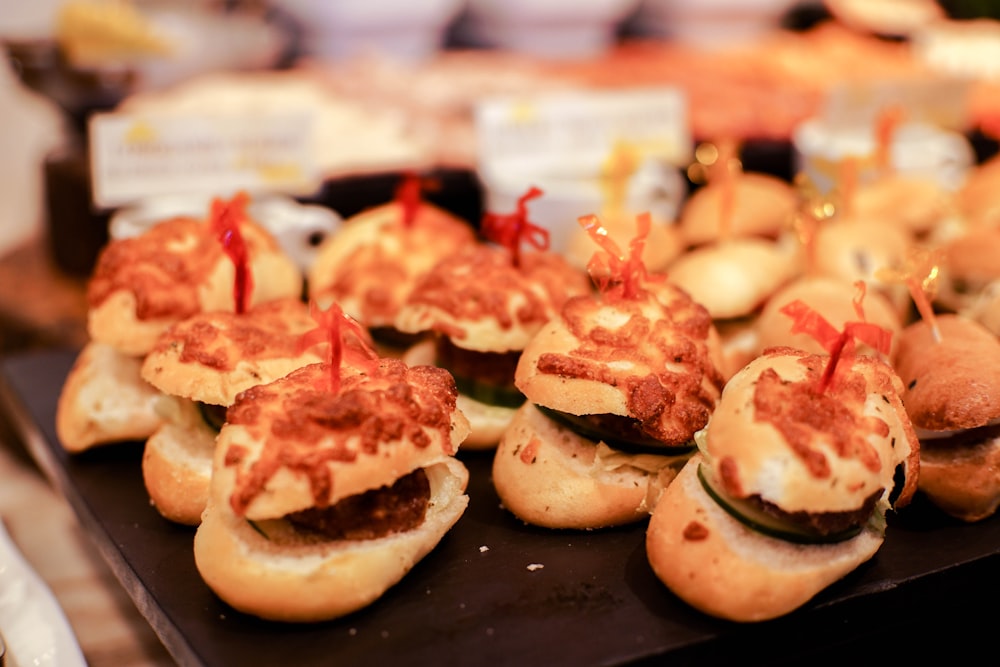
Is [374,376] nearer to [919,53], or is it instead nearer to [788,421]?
[788,421]

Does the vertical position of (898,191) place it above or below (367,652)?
above

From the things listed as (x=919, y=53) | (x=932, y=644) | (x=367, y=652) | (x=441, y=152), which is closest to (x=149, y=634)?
(x=367, y=652)

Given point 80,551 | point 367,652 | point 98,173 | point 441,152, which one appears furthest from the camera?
point 441,152

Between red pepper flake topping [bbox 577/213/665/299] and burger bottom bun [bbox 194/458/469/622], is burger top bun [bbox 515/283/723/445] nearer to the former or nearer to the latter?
red pepper flake topping [bbox 577/213/665/299]

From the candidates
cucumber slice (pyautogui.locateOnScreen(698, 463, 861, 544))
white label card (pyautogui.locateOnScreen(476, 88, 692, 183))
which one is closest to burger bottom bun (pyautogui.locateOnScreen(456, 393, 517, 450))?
cucumber slice (pyautogui.locateOnScreen(698, 463, 861, 544))

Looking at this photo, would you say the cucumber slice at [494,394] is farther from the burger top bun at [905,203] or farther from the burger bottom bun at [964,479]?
the burger top bun at [905,203]

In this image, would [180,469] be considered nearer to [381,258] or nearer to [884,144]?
[381,258]

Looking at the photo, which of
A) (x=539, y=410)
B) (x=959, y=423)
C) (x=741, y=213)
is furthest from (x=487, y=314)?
(x=741, y=213)
